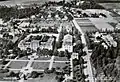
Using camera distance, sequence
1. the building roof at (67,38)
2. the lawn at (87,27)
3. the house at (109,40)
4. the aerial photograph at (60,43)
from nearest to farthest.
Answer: the aerial photograph at (60,43) → the house at (109,40) → the building roof at (67,38) → the lawn at (87,27)

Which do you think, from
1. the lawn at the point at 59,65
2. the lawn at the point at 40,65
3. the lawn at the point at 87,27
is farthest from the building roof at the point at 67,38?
the lawn at the point at 40,65

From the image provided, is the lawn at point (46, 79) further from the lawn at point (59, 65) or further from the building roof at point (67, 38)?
the building roof at point (67, 38)

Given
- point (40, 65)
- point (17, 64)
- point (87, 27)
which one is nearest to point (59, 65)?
point (40, 65)

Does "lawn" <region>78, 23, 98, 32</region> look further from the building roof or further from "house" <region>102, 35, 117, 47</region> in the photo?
the building roof

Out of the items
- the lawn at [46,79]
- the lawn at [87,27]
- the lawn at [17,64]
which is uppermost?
the lawn at [87,27]

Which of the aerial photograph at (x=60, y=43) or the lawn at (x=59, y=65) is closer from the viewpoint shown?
the aerial photograph at (x=60, y=43)

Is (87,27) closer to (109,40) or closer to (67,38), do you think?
(109,40)

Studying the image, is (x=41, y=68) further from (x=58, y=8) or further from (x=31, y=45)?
(x=58, y=8)

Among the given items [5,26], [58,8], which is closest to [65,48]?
[5,26]

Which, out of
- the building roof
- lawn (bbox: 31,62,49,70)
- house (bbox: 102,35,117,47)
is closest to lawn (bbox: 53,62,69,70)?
lawn (bbox: 31,62,49,70)
